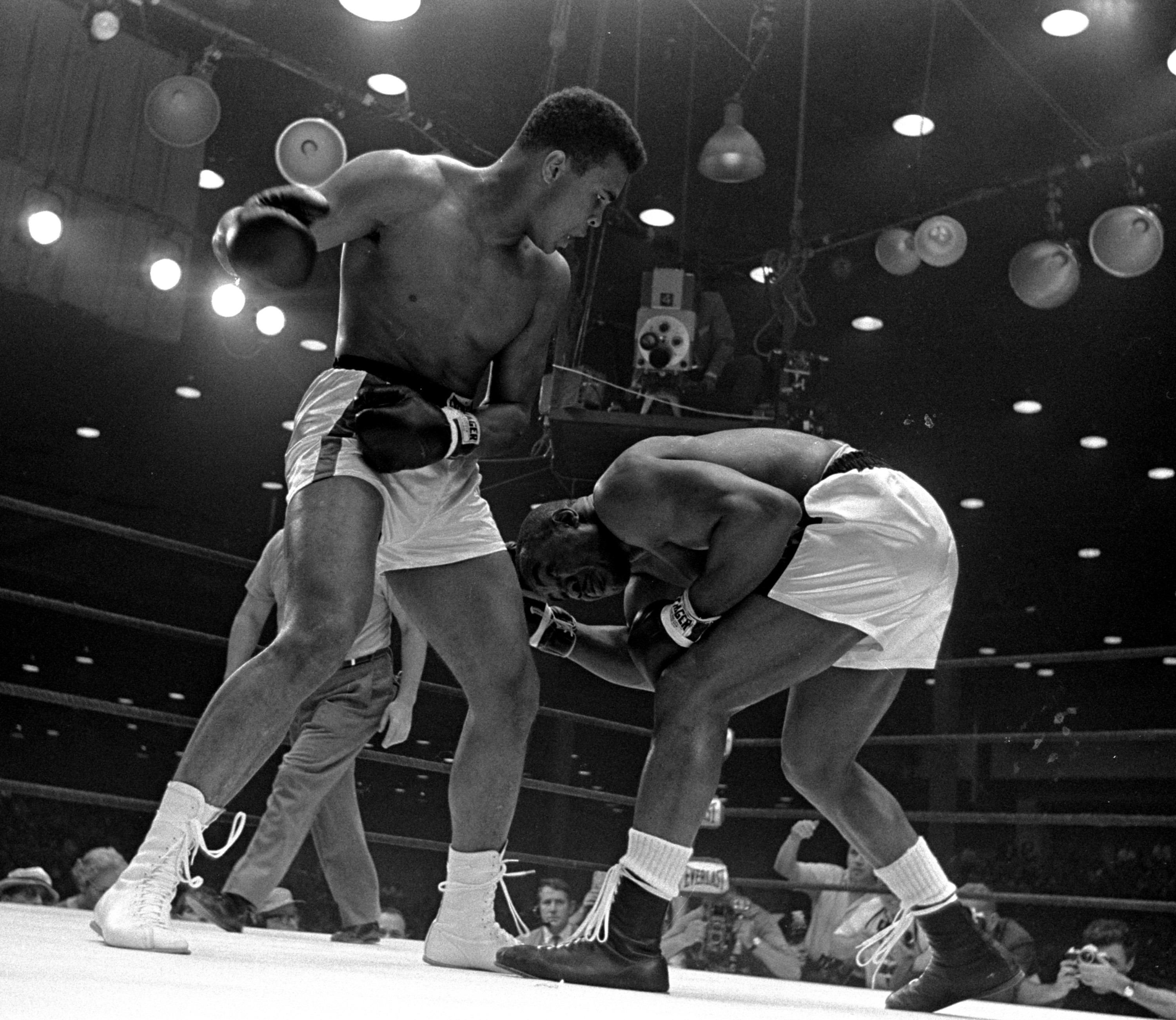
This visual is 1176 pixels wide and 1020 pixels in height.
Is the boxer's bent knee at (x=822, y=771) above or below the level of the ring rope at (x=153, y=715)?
above

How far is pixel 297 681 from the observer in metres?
1.51

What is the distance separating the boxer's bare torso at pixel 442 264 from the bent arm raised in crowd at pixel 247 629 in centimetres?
132

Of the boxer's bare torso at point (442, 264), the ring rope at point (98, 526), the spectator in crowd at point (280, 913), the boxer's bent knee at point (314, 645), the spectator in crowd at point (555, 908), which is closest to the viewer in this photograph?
the boxer's bent knee at point (314, 645)

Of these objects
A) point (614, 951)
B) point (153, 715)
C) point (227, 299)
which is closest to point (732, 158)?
point (227, 299)

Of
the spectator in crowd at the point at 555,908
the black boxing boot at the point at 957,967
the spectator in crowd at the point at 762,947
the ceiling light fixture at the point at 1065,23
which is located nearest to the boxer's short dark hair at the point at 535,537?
the black boxing boot at the point at 957,967

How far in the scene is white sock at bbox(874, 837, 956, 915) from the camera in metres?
1.82

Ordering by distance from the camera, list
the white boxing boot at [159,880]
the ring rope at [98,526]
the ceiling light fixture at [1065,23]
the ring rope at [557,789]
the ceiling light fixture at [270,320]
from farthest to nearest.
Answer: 1. the ceiling light fixture at [270,320]
2. the ceiling light fixture at [1065,23]
3. the ring rope at [98,526]
4. the ring rope at [557,789]
5. the white boxing boot at [159,880]

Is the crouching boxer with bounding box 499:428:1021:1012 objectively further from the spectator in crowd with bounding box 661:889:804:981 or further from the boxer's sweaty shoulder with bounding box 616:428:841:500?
the spectator in crowd with bounding box 661:889:804:981

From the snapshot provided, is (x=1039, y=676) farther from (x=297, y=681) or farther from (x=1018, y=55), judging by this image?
(x=297, y=681)

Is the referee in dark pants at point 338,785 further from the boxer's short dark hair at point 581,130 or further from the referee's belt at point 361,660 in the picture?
the boxer's short dark hair at point 581,130

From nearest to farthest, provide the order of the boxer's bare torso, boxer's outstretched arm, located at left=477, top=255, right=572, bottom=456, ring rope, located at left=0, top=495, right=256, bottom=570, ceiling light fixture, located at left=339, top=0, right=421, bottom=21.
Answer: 1. the boxer's bare torso
2. boxer's outstretched arm, located at left=477, top=255, right=572, bottom=456
3. ring rope, located at left=0, top=495, right=256, bottom=570
4. ceiling light fixture, located at left=339, top=0, right=421, bottom=21

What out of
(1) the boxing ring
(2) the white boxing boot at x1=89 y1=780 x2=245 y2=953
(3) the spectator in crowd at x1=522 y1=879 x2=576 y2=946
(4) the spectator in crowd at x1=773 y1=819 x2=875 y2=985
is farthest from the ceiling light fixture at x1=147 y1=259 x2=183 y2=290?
(2) the white boxing boot at x1=89 y1=780 x2=245 y2=953

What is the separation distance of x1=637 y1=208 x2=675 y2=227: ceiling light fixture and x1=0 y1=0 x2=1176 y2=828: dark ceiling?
76 millimetres

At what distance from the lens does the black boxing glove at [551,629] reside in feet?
6.35
